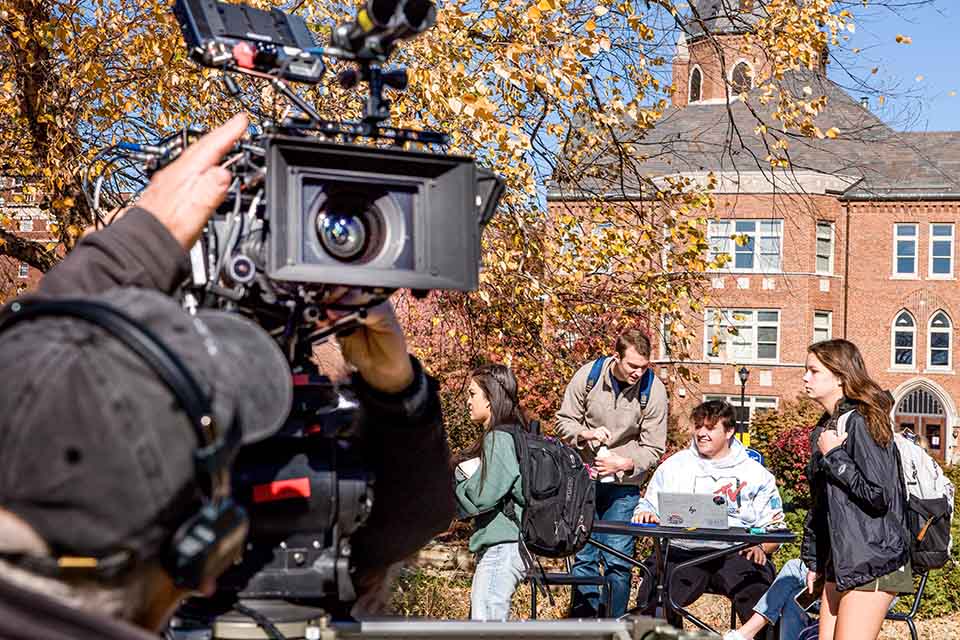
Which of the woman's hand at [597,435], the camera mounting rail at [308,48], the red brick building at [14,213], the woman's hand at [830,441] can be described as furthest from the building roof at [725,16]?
the camera mounting rail at [308,48]

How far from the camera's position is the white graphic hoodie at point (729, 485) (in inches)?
266

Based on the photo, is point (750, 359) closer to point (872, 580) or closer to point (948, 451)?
point (948, 451)

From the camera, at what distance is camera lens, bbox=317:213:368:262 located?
2127 mm

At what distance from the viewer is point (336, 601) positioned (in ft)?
7.43

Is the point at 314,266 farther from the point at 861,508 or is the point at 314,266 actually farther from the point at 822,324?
the point at 822,324

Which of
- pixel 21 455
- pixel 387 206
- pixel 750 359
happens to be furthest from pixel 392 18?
pixel 750 359

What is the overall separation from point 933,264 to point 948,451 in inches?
236

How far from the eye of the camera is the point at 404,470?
2.34 metres

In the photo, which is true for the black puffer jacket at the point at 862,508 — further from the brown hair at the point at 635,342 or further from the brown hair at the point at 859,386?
the brown hair at the point at 635,342

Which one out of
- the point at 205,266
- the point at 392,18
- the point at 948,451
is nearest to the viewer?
the point at 205,266

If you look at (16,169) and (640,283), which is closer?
(16,169)

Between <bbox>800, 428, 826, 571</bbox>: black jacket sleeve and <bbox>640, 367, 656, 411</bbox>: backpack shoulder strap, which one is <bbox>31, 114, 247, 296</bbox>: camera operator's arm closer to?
<bbox>800, 428, 826, 571</bbox>: black jacket sleeve

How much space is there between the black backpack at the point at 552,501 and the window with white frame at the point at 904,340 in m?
35.1

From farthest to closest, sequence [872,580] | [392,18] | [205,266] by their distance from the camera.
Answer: [872,580], [392,18], [205,266]
